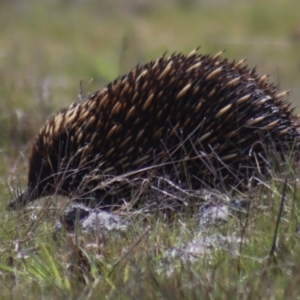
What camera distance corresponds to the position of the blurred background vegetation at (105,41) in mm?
7070

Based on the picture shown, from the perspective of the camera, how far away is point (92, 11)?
16.0 metres

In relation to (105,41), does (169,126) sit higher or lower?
lower

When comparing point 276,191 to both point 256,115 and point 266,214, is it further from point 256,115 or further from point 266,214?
point 256,115

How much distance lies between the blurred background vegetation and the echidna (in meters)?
1.29

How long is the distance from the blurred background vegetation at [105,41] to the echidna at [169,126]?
4.22 ft

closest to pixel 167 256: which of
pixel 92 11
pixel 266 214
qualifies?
pixel 266 214

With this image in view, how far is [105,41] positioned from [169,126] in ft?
29.4

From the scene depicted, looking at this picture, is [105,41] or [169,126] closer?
[169,126]

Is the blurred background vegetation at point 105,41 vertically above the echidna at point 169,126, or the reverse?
the blurred background vegetation at point 105,41

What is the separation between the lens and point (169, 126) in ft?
15.3

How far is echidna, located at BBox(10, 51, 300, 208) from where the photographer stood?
451 cm

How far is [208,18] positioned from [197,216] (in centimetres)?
1203

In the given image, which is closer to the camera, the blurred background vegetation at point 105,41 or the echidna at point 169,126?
the echidna at point 169,126

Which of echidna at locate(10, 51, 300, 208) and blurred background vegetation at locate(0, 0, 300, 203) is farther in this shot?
blurred background vegetation at locate(0, 0, 300, 203)
